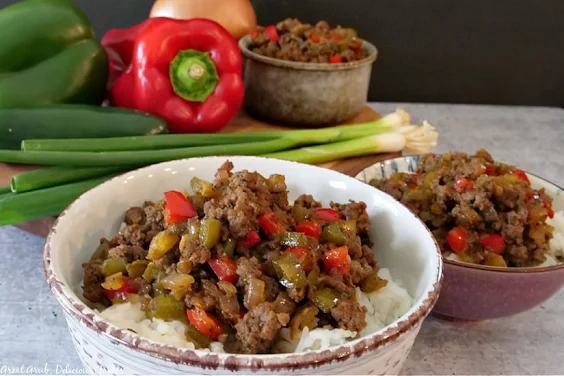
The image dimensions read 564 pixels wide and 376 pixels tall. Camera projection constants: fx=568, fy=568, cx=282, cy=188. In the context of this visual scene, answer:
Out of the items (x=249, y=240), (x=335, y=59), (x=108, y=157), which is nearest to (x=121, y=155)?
(x=108, y=157)

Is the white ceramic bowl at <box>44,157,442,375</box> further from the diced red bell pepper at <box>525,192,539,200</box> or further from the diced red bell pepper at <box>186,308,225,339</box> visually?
the diced red bell pepper at <box>525,192,539,200</box>

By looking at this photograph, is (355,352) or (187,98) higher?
(355,352)

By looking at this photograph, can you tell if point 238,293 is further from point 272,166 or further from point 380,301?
point 272,166

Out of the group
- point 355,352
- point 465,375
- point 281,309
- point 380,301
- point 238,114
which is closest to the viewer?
point 355,352

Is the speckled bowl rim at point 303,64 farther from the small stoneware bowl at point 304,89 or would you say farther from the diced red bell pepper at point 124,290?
the diced red bell pepper at point 124,290

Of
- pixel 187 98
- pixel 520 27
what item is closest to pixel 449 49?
pixel 520 27

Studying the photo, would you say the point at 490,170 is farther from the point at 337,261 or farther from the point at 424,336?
the point at 337,261

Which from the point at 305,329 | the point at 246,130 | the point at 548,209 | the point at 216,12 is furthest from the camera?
the point at 216,12

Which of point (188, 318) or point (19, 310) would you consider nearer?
point (188, 318)
